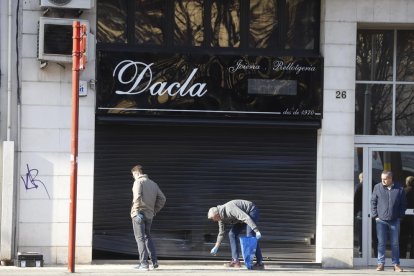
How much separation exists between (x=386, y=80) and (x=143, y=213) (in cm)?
536

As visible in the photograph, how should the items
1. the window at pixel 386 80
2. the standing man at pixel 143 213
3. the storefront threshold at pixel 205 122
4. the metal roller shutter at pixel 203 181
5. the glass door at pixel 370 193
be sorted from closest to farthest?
the standing man at pixel 143 213
the storefront threshold at pixel 205 122
the metal roller shutter at pixel 203 181
the glass door at pixel 370 193
the window at pixel 386 80

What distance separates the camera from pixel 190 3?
56.9 ft

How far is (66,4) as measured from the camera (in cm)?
1642

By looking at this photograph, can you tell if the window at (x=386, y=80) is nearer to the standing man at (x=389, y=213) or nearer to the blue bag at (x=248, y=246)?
the standing man at (x=389, y=213)

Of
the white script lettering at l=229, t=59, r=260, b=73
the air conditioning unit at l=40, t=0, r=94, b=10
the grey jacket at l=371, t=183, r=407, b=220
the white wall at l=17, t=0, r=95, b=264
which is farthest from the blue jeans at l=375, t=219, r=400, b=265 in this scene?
the air conditioning unit at l=40, t=0, r=94, b=10

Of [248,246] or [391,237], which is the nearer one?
[248,246]

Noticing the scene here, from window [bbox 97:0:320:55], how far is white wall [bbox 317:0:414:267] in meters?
0.44

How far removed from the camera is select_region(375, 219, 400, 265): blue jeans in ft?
55.6

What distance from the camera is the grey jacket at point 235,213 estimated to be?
643 inches

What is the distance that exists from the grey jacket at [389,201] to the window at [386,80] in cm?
137

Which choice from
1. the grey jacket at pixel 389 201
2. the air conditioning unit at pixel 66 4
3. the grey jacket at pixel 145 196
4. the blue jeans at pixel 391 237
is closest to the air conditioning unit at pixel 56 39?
the air conditioning unit at pixel 66 4

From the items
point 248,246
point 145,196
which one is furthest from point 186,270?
point 145,196

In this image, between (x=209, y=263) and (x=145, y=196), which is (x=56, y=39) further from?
(x=209, y=263)

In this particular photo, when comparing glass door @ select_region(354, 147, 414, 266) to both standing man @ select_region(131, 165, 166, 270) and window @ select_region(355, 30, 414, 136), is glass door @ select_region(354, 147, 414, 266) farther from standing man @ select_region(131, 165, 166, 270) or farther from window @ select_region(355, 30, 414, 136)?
standing man @ select_region(131, 165, 166, 270)
